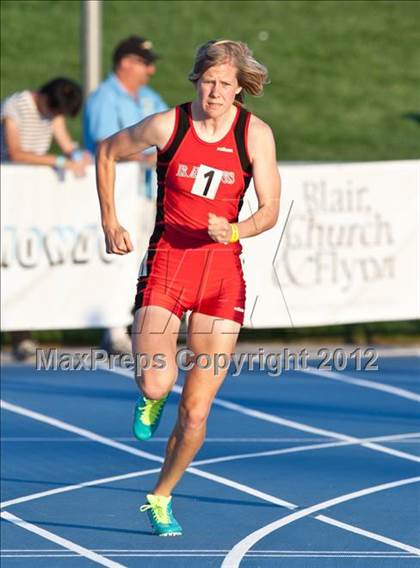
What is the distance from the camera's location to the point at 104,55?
26.6 meters

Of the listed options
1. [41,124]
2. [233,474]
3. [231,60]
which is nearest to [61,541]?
[233,474]

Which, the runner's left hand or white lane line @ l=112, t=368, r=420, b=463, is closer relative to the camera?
the runner's left hand

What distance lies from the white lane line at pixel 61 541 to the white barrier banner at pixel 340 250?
5.21 metres

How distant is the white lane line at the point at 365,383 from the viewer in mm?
13320

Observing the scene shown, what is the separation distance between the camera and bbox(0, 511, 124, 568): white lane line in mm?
8336

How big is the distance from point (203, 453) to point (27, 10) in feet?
59.9

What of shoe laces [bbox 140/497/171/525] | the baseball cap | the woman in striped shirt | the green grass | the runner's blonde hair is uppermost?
the green grass

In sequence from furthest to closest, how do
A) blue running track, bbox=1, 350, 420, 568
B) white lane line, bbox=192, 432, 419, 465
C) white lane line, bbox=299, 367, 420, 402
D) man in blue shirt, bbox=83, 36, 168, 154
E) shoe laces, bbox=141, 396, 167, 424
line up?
man in blue shirt, bbox=83, 36, 168, 154 → white lane line, bbox=299, 367, 420, 402 → white lane line, bbox=192, 432, 419, 465 → blue running track, bbox=1, 350, 420, 568 → shoe laces, bbox=141, 396, 167, 424

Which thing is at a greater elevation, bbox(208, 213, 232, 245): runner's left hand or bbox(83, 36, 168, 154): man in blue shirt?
bbox(83, 36, 168, 154): man in blue shirt

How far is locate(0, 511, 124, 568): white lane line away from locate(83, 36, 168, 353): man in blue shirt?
16.2 ft

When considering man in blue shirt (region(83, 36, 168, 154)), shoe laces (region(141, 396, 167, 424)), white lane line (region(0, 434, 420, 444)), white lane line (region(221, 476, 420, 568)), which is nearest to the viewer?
shoe laces (region(141, 396, 167, 424))

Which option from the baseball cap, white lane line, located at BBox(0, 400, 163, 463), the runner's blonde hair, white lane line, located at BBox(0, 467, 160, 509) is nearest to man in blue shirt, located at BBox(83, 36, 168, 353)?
the baseball cap

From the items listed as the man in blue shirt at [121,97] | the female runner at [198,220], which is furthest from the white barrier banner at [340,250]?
the female runner at [198,220]

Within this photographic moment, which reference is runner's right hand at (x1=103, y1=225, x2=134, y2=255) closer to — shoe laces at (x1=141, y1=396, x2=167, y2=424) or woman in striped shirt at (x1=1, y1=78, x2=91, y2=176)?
shoe laces at (x1=141, y1=396, x2=167, y2=424)
